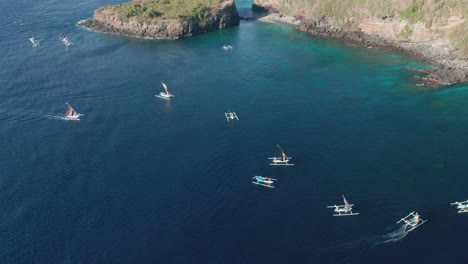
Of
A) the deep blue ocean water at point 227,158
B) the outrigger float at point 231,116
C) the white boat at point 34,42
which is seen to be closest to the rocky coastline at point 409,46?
the deep blue ocean water at point 227,158

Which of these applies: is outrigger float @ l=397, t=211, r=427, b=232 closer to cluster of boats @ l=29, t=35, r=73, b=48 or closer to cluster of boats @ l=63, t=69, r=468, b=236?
cluster of boats @ l=63, t=69, r=468, b=236

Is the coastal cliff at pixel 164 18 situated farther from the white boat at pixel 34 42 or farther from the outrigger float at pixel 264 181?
the outrigger float at pixel 264 181

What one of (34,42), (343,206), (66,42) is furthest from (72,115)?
(343,206)

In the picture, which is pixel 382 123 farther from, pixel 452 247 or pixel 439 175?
pixel 452 247

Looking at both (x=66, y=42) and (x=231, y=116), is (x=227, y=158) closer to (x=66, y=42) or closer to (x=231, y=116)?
(x=231, y=116)

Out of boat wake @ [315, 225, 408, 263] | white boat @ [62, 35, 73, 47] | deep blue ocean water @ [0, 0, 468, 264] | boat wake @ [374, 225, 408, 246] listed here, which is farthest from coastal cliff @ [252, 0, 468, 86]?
white boat @ [62, 35, 73, 47]
